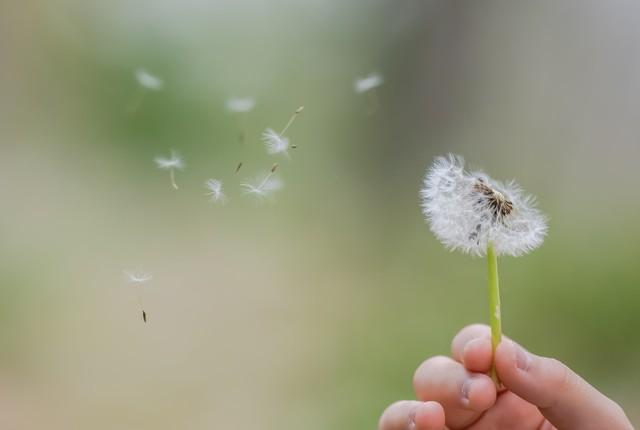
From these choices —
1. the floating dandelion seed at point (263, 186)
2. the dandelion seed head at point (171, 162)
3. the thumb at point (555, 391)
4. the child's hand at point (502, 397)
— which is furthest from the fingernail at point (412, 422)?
the dandelion seed head at point (171, 162)

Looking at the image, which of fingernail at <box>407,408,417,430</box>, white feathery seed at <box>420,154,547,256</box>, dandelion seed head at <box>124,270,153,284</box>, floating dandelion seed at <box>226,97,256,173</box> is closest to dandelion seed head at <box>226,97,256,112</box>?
floating dandelion seed at <box>226,97,256,173</box>

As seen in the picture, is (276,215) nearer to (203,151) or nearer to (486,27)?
(203,151)

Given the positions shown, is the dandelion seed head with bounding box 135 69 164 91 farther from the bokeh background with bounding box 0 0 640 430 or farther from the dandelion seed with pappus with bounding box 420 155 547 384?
the dandelion seed with pappus with bounding box 420 155 547 384

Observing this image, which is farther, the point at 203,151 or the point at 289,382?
the point at 289,382

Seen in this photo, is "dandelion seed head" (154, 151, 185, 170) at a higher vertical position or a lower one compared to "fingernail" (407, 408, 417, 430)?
higher

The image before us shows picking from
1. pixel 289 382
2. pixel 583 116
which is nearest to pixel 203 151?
pixel 289 382

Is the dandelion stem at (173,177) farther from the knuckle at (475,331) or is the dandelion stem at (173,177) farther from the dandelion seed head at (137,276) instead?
the knuckle at (475,331)
